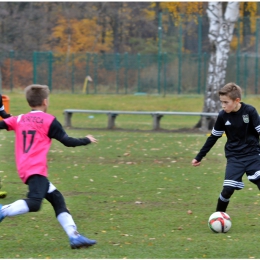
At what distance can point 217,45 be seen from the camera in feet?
61.0

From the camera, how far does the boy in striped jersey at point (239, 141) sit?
6.71 meters

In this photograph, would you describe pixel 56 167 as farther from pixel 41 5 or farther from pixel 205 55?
pixel 41 5

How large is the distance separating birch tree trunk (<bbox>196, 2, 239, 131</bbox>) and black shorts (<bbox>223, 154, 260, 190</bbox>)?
1163 cm

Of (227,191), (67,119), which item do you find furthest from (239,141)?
(67,119)

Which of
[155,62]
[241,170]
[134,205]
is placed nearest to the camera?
[241,170]

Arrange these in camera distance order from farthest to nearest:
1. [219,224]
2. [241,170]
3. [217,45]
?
[217,45] < [241,170] < [219,224]

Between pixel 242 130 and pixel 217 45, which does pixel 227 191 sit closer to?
pixel 242 130

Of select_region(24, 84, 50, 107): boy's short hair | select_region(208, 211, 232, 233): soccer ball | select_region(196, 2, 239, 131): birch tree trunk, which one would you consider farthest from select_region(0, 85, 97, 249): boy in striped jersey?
select_region(196, 2, 239, 131): birch tree trunk

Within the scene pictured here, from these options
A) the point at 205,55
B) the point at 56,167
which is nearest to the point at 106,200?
the point at 56,167

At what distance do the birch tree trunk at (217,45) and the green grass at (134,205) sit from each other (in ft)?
12.7

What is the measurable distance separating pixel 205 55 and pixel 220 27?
13.2 meters

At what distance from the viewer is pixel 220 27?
60.0ft

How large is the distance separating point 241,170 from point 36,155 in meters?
2.31

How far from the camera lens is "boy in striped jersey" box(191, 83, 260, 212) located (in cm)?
671
